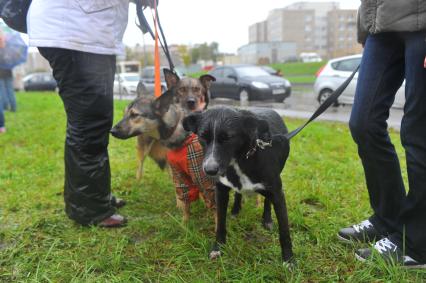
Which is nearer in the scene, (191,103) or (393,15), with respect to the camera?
(393,15)

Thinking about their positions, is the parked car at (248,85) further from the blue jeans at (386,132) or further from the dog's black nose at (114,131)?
the blue jeans at (386,132)

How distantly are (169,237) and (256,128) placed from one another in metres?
1.12

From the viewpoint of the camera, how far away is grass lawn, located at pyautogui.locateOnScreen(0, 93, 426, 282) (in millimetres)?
2078

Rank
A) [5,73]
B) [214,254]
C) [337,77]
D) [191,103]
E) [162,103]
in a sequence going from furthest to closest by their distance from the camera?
[337,77] → [5,73] → [191,103] → [162,103] → [214,254]

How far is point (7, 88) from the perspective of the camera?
9.13m

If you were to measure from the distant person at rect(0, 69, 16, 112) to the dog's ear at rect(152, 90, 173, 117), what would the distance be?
22.4 feet

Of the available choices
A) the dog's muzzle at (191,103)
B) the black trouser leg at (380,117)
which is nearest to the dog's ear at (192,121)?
the black trouser leg at (380,117)

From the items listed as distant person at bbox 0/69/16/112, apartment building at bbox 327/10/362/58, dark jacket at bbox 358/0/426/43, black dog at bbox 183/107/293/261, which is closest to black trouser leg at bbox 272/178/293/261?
black dog at bbox 183/107/293/261

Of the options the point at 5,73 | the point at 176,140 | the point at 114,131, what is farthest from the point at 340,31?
the point at 114,131

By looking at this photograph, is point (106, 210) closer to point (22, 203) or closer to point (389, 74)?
point (22, 203)

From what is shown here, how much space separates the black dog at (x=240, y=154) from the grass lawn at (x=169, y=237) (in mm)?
185

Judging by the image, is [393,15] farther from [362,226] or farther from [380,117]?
[362,226]

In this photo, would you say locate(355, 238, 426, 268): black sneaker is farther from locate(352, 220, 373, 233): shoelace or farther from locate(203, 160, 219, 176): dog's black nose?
locate(203, 160, 219, 176): dog's black nose

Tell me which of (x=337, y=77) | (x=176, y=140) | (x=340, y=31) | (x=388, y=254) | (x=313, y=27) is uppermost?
(x=313, y=27)
